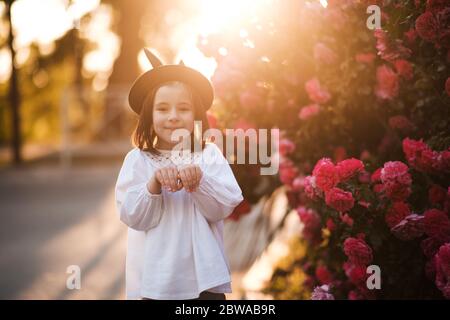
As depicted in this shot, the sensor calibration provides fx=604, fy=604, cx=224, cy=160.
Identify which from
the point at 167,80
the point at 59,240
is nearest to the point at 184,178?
the point at 167,80

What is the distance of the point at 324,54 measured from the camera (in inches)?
119

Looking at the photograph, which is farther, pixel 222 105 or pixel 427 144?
pixel 222 105

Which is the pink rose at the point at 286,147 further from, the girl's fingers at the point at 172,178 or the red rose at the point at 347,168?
the girl's fingers at the point at 172,178

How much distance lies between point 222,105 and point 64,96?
33.5ft

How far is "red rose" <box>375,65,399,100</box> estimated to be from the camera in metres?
2.89

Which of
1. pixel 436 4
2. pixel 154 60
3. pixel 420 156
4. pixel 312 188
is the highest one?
pixel 436 4

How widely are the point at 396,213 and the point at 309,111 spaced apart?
3.03ft

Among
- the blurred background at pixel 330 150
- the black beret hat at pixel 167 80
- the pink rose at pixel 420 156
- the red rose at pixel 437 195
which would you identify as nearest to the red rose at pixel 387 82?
the blurred background at pixel 330 150

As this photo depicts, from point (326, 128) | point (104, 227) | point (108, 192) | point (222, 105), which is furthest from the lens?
point (108, 192)

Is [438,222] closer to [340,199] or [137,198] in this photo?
[340,199]

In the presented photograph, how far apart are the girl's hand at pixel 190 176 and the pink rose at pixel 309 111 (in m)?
1.24

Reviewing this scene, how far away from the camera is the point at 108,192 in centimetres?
987
